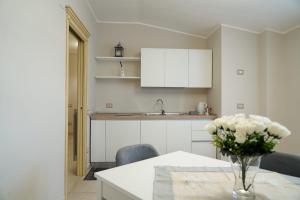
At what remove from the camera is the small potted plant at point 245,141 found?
0.82m

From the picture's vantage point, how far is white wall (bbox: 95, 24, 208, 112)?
380 cm

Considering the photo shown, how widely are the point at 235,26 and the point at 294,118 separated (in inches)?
66.2

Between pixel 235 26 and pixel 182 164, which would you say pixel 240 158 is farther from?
pixel 235 26

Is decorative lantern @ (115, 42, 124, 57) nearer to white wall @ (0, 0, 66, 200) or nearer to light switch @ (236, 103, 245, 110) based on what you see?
white wall @ (0, 0, 66, 200)

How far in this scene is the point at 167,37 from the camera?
12.8 ft

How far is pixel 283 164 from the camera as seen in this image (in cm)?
133

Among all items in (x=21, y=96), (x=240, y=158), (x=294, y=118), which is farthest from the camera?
(x=294, y=118)

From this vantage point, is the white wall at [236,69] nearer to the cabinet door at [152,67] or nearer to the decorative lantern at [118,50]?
the cabinet door at [152,67]

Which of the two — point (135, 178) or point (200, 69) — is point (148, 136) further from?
point (135, 178)

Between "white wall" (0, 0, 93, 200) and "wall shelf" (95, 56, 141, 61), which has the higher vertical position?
"wall shelf" (95, 56, 141, 61)

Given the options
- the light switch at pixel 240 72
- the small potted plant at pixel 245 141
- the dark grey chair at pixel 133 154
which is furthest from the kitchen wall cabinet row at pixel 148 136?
the small potted plant at pixel 245 141

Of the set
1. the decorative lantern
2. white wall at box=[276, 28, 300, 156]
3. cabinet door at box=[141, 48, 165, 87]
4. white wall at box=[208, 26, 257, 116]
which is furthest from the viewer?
the decorative lantern

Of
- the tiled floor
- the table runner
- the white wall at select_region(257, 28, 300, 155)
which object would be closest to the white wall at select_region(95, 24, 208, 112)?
the white wall at select_region(257, 28, 300, 155)

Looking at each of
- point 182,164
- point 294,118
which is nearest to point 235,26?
point 294,118
